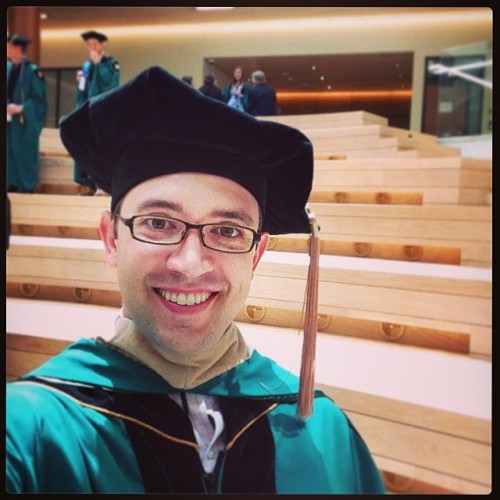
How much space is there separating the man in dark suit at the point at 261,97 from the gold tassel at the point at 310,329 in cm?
33

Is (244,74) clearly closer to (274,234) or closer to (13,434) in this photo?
(274,234)

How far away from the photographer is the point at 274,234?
62.8 inches

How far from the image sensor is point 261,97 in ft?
5.55

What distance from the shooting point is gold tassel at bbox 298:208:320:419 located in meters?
1.61

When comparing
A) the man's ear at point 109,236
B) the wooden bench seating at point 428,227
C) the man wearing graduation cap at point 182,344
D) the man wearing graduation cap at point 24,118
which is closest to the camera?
the man wearing graduation cap at point 182,344

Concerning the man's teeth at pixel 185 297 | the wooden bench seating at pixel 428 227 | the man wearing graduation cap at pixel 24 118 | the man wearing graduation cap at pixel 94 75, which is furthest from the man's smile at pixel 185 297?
the man wearing graduation cap at pixel 24 118

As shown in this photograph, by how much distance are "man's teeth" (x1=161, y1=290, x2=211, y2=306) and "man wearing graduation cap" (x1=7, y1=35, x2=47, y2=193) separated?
629 mm

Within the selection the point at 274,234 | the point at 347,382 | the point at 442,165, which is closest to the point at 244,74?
the point at 274,234

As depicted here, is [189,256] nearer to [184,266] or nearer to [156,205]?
[184,266]

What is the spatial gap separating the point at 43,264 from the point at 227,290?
2.02ft

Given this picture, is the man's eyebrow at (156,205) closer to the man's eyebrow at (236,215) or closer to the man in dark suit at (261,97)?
the man's eyebrow at (236,215)

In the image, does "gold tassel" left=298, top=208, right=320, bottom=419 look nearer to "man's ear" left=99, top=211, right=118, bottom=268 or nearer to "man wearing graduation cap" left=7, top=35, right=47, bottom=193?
"man's ear" left=99, top=211, right=118, bottom=268

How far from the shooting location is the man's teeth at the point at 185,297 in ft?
5.06

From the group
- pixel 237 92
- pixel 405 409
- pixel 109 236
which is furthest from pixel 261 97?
pixel 405 409
